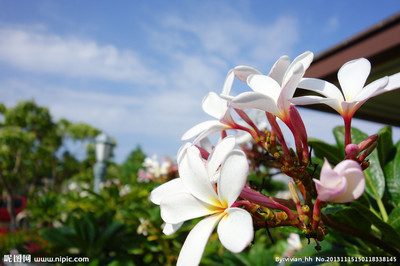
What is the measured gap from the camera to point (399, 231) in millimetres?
823

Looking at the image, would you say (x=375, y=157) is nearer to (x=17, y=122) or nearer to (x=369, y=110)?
(x=369, y=110)

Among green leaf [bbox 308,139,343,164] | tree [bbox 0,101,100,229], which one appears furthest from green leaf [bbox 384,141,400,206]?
tree [bbox 0,101,100,229]

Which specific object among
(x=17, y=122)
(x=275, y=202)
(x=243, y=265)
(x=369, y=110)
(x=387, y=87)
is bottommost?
(x=243, y=265)

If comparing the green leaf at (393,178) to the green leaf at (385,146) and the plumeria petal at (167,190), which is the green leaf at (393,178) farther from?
the plumeria petal at (167,190)

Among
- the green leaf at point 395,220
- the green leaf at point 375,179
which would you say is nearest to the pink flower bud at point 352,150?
the green leaf at point 395,220

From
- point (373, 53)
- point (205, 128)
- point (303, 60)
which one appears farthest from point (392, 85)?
point (373, 53)

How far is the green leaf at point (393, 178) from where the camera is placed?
1081 mm

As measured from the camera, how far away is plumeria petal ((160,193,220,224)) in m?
0.54

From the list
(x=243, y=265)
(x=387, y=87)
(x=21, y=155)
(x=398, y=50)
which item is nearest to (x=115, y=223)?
(x=243, y=265)

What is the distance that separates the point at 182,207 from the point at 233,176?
119mm

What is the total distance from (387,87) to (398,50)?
1335 millimetres

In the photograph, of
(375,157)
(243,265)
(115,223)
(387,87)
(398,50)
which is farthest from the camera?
(115,223)

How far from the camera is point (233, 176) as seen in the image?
19.5 inches

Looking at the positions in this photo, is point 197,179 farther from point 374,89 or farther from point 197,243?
point 374,89
